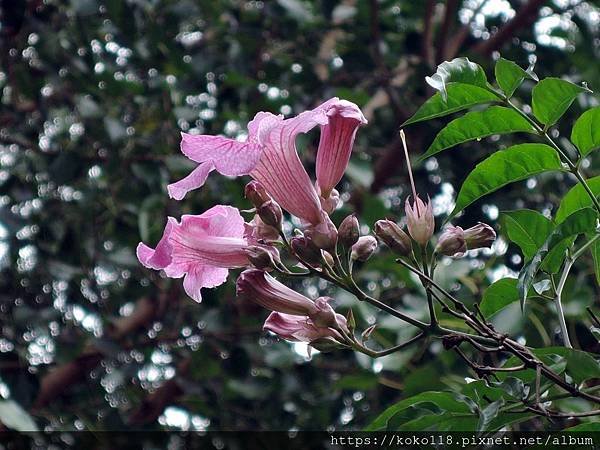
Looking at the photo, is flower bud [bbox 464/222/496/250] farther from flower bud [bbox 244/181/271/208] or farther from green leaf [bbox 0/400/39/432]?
green leaf [bbox 0/400/39/432]

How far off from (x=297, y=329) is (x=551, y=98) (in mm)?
424

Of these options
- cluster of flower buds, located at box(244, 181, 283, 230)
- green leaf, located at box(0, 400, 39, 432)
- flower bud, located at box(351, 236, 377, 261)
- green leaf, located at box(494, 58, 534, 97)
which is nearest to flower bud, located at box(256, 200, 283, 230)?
cluster of flower buds, located at box(244, 181, 283, 230)

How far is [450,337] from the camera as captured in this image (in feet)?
3.10

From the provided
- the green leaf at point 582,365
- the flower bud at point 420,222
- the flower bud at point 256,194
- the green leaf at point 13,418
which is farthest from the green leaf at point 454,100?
the green leaf at point 13,418

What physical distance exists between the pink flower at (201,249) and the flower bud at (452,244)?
25 cm

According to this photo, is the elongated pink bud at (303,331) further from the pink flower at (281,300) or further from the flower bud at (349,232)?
the flower bud at (349,232)

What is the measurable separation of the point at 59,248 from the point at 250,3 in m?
1.25

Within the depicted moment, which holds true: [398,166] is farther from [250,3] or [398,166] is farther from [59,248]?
[59,248]

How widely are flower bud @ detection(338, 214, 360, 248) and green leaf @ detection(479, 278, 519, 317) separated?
8.2 inches

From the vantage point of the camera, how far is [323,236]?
101cm

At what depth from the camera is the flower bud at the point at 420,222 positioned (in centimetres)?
103

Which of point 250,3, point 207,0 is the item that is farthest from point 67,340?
point 250,3

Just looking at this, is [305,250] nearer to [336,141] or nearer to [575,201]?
[336,141]

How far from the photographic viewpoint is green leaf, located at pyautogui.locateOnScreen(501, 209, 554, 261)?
108 cm
